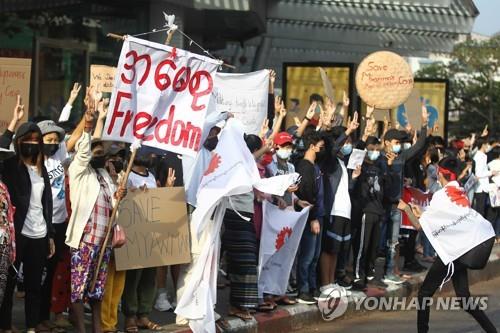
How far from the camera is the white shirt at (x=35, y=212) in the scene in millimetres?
8094

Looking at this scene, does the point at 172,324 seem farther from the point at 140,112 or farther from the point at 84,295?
the point at 140,112

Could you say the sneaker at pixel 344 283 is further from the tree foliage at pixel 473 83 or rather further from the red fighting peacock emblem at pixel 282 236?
the tree foliage at pixel 473 83

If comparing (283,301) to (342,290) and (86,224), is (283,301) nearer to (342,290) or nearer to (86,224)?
(342,290)

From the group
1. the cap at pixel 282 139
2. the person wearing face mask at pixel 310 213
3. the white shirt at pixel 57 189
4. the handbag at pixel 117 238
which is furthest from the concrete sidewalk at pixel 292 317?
the cap at pixel 282 139

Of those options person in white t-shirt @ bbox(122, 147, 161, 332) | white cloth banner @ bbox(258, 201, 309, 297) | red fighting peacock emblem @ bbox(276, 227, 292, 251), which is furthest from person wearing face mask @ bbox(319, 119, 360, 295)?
person in white t-shirt @ bbox(122, 147, 161, 332)

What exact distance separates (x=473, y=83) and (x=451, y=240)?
37.4m

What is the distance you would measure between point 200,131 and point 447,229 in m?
2.52

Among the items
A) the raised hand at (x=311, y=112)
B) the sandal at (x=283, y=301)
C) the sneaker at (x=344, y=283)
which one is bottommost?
the sandal at (x=283, y=301)

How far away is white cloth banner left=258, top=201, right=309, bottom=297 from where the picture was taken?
1025cm

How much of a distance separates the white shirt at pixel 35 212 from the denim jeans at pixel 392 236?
5.72 m

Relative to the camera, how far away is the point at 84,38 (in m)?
18.5

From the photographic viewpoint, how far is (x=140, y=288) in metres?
9.09

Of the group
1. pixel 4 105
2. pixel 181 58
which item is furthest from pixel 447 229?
pixel 4 105

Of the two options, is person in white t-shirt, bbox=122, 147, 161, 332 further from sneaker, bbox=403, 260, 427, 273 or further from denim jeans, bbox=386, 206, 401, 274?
sneaker, bbox=403, 260, 427, 273
